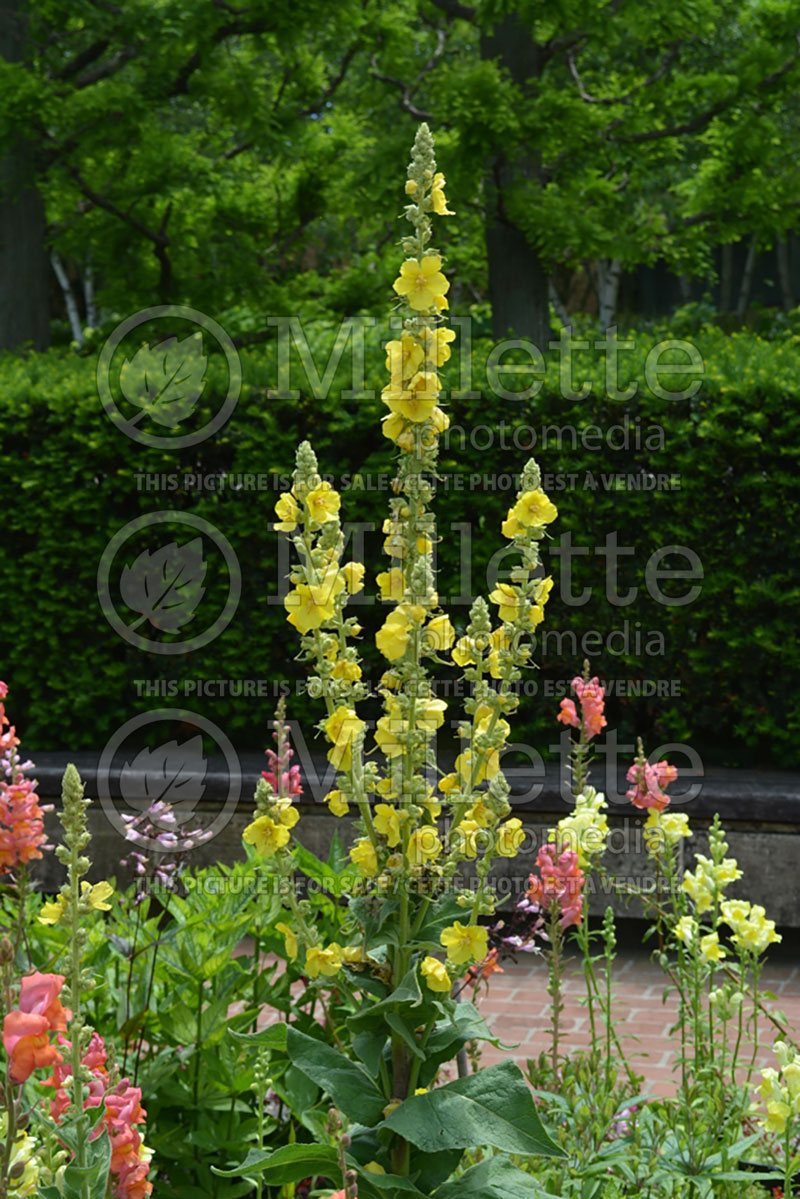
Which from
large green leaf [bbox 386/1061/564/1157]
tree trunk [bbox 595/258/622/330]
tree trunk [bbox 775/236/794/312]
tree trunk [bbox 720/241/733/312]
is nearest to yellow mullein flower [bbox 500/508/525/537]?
large green leaf [bbox 386/1061/564/1157]

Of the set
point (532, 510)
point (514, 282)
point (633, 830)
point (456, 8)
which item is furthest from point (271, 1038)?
point (456, 8)

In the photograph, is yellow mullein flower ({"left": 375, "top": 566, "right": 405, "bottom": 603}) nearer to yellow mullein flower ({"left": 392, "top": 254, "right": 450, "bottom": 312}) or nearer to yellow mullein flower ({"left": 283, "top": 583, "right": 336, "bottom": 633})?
yellow mullein flower ({"left": 283, "top": 583, "right": 336, "bottom": 633})

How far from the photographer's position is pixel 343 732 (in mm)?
2078

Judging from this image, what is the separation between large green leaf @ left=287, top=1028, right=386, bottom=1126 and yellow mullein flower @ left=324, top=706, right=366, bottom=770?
0.43 metres

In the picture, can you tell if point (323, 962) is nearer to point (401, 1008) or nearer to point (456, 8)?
point (401, 1008)

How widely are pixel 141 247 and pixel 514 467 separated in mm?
4090

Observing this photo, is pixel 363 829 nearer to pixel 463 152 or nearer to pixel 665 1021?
pixel 665 1021

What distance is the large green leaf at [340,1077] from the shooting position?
2068mm

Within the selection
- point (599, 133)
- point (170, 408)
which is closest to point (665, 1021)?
point (170, 408)

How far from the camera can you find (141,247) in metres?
8.83

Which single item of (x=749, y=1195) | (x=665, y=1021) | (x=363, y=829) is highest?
(x=363, y=829)

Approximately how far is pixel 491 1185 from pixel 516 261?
701 centimetres

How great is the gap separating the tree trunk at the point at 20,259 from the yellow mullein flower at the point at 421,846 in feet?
23.3

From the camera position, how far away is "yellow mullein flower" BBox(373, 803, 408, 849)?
2.06m
